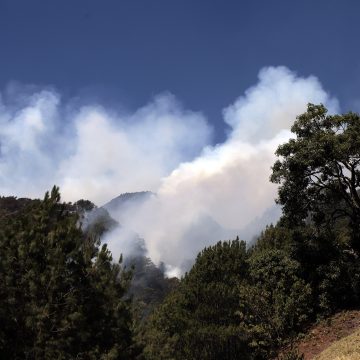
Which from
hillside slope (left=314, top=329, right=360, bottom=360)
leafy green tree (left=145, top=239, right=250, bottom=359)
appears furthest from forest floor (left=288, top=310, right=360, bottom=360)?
hillside slope (left=314, top=329, right=360, bottom=360)


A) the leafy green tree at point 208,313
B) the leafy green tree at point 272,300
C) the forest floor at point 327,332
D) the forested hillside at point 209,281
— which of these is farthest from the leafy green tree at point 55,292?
the forest floor at point 327,332

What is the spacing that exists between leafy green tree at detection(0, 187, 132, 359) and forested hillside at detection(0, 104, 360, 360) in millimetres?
32

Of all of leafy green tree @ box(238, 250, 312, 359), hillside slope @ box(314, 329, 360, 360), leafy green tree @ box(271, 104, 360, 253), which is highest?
leafy green tree @ box(271, 104, 360, 253)

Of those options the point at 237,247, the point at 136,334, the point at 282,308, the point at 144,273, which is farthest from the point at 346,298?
the point at 144,273

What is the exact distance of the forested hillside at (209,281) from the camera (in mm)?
13336

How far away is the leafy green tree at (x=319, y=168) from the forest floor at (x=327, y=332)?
4.75 meters

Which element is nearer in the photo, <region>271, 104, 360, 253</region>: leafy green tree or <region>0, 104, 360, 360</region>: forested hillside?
<region>0, 104, 360, 360</region>: forested hillside

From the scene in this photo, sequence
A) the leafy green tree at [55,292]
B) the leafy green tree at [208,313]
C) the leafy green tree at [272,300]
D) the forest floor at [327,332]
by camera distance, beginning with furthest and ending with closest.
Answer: the leafy green tree at [208,313] → the forest floor at [327,332] → the leafy green tree at [272,300] → the leafy green tree at [55,292]

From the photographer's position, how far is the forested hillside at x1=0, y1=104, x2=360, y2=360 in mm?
13336

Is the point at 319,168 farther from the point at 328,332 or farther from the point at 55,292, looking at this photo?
the point at 55,292

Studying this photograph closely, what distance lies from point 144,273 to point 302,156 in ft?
515

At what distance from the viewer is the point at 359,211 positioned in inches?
1158

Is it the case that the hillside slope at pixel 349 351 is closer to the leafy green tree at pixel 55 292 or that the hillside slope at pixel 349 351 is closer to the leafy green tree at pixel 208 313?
the leafy green tree at pixel 55 292

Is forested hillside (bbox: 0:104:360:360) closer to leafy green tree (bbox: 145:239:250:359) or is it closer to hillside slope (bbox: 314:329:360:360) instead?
leafy green tree (bbox: 145:239:250:359)
